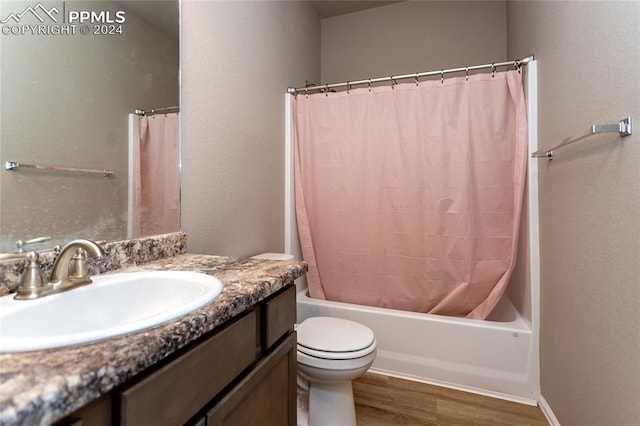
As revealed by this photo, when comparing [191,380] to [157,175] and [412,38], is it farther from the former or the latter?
[412,38]

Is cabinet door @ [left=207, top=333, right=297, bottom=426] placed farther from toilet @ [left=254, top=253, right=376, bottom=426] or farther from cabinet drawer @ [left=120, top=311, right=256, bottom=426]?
toilet @ [left=254, top=253, right=376, bottom=426]

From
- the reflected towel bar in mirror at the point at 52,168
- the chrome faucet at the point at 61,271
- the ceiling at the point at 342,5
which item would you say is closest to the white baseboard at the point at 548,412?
the chrome faucet at the point at 61,271

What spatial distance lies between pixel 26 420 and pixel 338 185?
1850 millimetres

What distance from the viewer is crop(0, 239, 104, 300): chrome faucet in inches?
27.6

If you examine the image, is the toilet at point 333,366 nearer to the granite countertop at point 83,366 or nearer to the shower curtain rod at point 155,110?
the granite countertop at point 83,366

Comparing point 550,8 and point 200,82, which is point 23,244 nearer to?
point 200,82

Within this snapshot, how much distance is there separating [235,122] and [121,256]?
2.93ft

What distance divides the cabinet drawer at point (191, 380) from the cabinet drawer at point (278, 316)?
0.20 feet

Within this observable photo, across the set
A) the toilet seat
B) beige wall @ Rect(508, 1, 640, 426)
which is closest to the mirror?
the toilet seat

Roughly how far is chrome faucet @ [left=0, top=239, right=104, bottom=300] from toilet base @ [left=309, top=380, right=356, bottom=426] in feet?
3.53

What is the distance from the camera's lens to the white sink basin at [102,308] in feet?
1.65

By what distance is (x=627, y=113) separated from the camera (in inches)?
35.2

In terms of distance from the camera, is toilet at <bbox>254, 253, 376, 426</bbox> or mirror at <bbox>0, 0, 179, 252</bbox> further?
toilet at <bbox>254, 253, 376, 426</bbox>

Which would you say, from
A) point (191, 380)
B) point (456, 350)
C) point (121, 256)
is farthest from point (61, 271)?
point (456, 350)
